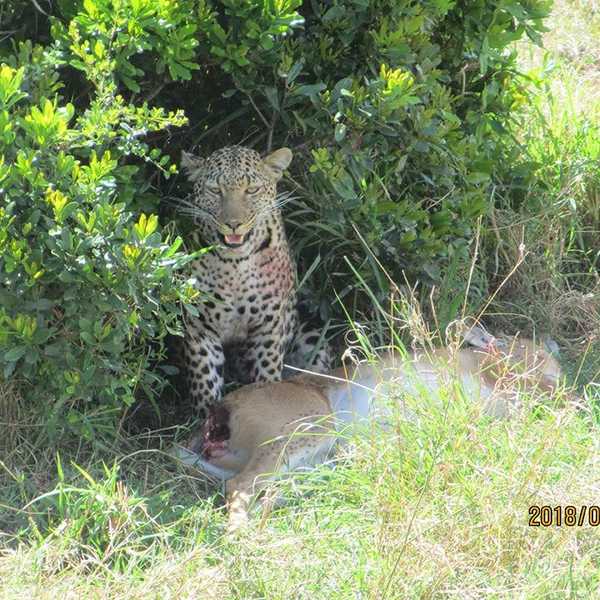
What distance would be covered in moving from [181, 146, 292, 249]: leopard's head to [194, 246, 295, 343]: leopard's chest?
0.14 meters

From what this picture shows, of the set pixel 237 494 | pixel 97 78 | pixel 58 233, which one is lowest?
pixel 237 494

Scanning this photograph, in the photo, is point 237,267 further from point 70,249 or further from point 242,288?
point 70,249

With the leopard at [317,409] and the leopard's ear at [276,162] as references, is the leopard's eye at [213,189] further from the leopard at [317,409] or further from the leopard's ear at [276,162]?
the leopard at [317,409]

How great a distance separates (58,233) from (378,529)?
162 cm

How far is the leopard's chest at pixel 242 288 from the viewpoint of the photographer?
637 cm

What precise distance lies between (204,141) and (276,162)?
2.08 feet

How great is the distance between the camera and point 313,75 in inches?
254

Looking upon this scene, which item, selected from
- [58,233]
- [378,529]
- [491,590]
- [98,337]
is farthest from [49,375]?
[491,590]

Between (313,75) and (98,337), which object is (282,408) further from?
(313,75)

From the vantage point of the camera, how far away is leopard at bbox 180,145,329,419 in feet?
20.6

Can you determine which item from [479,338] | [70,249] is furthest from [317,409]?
[70,249]
